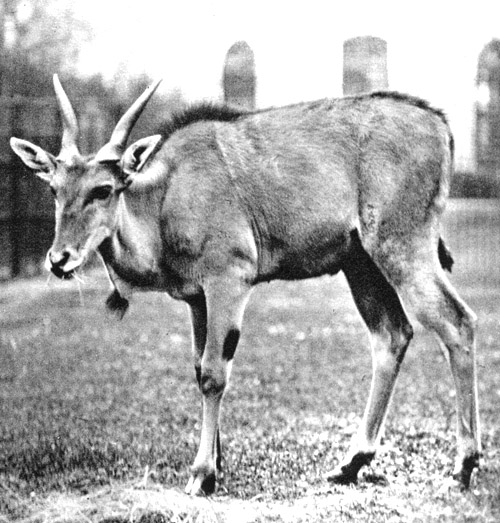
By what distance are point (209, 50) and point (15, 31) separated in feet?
7.82

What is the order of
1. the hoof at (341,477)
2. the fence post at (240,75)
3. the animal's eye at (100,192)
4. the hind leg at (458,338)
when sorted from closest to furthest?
1. the animal's eye at (100,192)
2. the hind leg at (458,338)
3. the hoof at (341,477)
4. the fence post at (240,75)

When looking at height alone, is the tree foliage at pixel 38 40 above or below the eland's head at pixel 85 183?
above

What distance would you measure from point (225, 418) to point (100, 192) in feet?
10.1

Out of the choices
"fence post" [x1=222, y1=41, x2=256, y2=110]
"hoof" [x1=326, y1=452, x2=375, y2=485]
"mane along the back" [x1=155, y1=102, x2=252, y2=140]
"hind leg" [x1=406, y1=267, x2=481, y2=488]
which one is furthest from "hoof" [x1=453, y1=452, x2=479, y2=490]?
"fence post" [x1=222, y1=41, x2=256, y2=110]

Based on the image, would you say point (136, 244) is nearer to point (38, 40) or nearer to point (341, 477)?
point (341, 477)

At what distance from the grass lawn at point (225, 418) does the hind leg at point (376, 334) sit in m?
0.21

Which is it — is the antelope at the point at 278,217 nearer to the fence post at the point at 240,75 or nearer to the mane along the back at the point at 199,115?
the mane along the back at the point at 199,115

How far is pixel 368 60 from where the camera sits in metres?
8.38

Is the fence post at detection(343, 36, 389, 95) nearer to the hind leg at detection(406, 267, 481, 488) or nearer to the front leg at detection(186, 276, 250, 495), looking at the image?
the hind leg at detection(406, 267, 481, 488)

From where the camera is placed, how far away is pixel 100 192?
5.72 metres

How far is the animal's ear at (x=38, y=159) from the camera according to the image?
5770 millimetres

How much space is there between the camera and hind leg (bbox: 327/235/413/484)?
6.39m

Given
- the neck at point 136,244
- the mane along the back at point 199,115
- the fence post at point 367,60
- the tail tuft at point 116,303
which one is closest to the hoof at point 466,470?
the neck at point 136,244

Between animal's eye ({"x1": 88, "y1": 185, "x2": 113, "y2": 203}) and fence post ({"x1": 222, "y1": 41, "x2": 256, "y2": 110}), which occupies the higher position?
fence post ({"x1": 222, "y1": 41, "x2": 256, "y2": 110})
